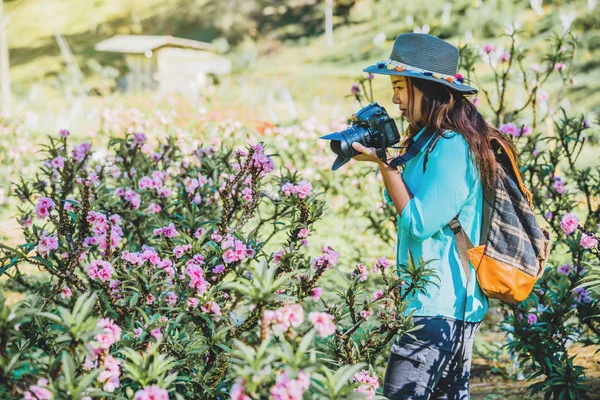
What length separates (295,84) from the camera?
68.7 feet

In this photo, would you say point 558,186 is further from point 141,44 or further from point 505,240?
point 141,44

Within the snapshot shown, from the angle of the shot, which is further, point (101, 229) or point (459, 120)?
point (101, 229)

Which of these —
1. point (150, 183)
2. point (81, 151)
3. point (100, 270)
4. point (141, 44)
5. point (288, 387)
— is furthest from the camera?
point (141, 44)

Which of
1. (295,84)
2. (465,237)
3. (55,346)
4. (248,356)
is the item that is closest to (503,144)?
(465,237)

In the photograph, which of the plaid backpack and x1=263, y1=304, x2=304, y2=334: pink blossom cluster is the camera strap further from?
x1=263, y1=304, x2=304, y2=334: pink blossom cluster

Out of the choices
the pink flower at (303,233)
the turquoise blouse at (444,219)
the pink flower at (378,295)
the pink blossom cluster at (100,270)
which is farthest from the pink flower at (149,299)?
the turquoise blouse at (444,219)

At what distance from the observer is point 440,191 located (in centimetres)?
188

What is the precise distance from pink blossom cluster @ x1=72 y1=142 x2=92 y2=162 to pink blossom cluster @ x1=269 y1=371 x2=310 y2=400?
233 centimetres

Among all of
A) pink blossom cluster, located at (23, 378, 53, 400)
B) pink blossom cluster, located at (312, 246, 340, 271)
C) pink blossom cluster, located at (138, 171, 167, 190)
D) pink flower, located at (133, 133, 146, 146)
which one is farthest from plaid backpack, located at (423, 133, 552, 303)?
pink flower, located at (133, 133, 146, 146)

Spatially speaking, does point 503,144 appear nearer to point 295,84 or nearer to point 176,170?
point 176,170

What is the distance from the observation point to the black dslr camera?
1.94 m

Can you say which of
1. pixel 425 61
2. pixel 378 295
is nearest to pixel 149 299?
pixel 378 295

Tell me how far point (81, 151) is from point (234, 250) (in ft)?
4.81

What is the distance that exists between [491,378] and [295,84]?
18077 mm
